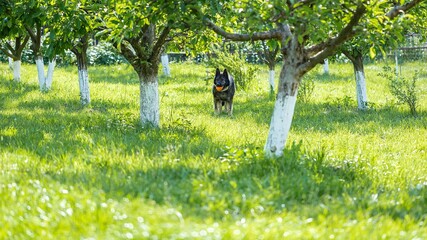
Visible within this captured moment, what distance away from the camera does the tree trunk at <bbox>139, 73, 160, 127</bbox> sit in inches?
459

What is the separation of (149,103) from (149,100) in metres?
0.06

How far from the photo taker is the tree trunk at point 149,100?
1166 cm

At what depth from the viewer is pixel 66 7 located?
387 inches

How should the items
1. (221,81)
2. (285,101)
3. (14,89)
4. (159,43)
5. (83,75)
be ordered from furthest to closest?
(14,89) → (83,75) → (221,81) → (159,43) → (285,101)

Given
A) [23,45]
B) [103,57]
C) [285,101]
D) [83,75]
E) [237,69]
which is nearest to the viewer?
[285,101]

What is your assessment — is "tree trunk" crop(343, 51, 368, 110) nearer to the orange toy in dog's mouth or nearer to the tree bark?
the orange toy in dog's mouth

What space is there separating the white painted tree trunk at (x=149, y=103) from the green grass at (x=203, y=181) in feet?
1.00

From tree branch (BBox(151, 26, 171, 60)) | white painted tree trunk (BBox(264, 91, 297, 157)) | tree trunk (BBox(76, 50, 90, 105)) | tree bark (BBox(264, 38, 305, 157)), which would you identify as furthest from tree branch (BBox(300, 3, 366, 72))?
tree trunk (BBox(76, 50, 90, 105))

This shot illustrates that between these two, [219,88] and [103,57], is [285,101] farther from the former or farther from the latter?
[103,57]

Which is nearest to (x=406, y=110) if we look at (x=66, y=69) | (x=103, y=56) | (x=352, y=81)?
(x=352, y=81)

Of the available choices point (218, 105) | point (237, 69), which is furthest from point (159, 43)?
point (237, 69)

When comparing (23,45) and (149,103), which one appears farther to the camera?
(23,45)

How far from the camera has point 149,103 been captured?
1169 centimetres

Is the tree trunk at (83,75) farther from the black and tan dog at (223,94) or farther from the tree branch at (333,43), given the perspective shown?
the tree branch at (333,43)
